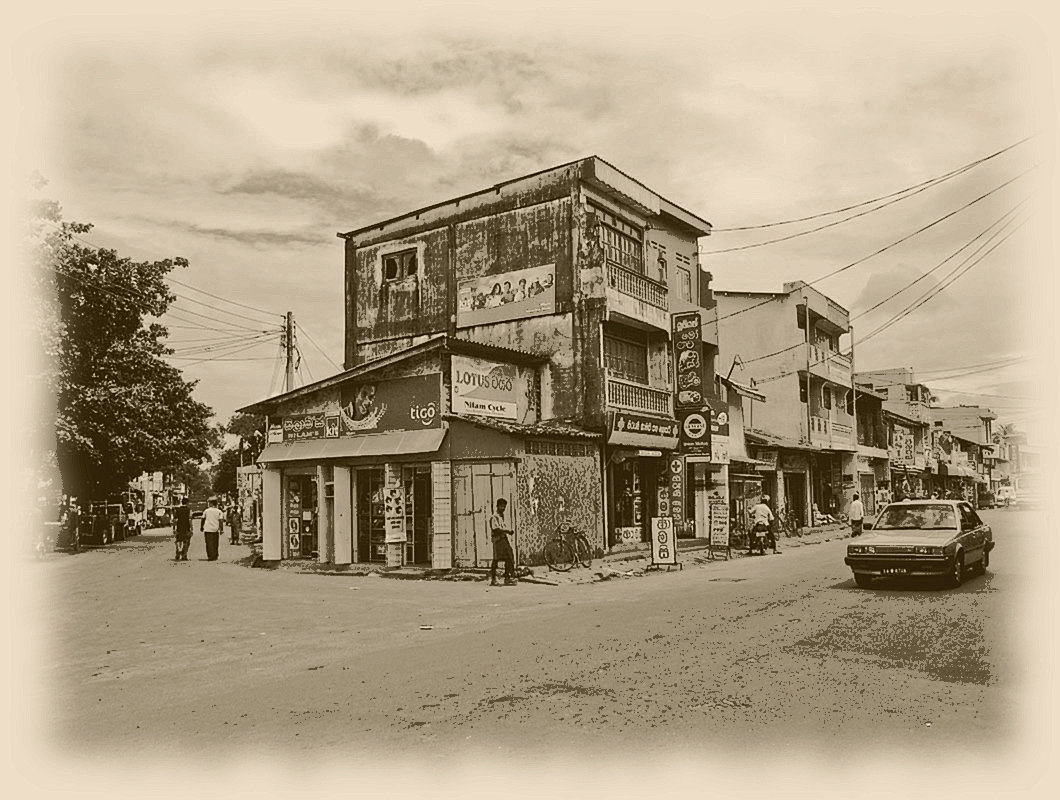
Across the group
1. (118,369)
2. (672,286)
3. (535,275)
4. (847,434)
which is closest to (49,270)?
(118,369)

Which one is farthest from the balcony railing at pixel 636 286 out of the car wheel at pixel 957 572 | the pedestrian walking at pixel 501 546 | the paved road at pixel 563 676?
the car wheel at pixel 957 572

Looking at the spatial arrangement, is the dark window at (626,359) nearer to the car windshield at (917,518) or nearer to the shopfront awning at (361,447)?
the shopfront awning at (361,447)

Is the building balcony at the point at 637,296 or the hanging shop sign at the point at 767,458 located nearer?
the building balcony at the point at 637,296

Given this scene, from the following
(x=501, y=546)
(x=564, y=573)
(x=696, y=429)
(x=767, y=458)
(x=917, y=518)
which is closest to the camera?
(x=917, y=518)

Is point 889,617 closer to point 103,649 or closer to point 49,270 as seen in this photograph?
point 103,649

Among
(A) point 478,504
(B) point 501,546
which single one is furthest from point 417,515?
(B) point 501,546

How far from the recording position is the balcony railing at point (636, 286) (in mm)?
24219

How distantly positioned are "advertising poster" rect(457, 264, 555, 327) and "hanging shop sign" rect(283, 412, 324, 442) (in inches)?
202

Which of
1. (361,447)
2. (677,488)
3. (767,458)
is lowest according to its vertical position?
(677,488)

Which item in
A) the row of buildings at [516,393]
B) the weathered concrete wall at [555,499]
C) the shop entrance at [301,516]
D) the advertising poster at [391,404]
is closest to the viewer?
the weathered concrete wall at [555,499]

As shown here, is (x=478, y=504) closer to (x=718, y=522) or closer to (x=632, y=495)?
(x=632, y=495)

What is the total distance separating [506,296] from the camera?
2519 centimetres

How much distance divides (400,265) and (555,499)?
34.8ft

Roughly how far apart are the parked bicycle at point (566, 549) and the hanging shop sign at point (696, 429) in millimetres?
5860
